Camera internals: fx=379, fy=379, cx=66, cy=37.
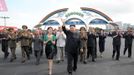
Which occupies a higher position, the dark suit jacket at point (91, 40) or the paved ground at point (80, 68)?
the dark suit jacket at point (91, 40)

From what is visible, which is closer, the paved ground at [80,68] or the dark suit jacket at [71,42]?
the dark suit jacket at [71,42]

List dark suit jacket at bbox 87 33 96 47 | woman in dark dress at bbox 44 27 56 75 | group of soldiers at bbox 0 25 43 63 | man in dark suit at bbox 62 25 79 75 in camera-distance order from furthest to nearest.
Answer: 1. dark suit jacket at bbox 87 33 96 47
2. group of soldiers at bbox 0 25 43 63
3. woman in dark dress at bbox 44 27 56 75
4. man in dark suit at bbox 62 25 79 75

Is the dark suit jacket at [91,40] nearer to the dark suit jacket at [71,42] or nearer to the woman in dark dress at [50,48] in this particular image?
the woman in dark dress at [50,48]

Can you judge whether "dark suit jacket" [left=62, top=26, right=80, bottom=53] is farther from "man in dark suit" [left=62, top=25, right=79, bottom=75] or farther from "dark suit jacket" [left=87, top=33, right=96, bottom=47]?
"dark suit jacket" [left=87, top=33, right=96, bottom=47]

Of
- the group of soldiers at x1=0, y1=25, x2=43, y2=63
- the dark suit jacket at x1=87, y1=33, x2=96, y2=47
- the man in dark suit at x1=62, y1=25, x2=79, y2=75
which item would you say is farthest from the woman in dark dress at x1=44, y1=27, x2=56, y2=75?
the dark suit jacket at x1=87, y1=33, x2=96, y2=47

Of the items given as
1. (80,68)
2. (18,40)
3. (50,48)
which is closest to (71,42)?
(50,48)

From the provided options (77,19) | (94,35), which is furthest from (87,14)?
(94,35)

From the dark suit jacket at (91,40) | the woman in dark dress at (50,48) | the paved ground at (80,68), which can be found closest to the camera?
the woman in dark dress at (50,48)

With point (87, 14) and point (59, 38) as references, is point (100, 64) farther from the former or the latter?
point (87, 14)

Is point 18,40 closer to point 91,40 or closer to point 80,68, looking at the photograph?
point 91,40

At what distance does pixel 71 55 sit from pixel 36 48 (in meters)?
3.76

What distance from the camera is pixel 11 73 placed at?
549 inches

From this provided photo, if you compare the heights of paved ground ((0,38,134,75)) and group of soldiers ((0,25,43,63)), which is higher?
group of soldiers ((0,25,43,63))

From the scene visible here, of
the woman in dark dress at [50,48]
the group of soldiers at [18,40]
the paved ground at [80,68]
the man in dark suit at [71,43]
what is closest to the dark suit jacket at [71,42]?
the man in dark suit at [71,43]
